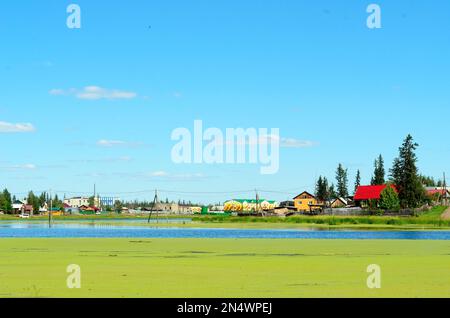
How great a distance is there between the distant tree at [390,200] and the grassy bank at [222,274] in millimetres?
100779

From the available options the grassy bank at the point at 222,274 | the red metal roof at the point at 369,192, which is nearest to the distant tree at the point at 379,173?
the red metal roof at the point at 369,192

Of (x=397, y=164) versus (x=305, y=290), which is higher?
(x=397, y=164)

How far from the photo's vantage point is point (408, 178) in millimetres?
133500

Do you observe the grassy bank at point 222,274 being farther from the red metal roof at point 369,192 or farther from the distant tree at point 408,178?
the red metal roof at point 369,192

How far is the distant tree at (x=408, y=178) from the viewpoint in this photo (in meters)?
133

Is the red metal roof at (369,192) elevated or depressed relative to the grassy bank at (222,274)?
elevated

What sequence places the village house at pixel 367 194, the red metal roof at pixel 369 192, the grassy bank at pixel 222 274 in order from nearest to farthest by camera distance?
the grassy bank at pixel 222 274 → the village house at pixel 367 194 → the red metal roof at pixel 369 192

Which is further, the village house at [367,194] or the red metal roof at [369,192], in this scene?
the red metal roof at [369,192]

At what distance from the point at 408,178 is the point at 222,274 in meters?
114

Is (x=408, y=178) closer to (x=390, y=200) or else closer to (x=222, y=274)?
(x=390, y=200)
